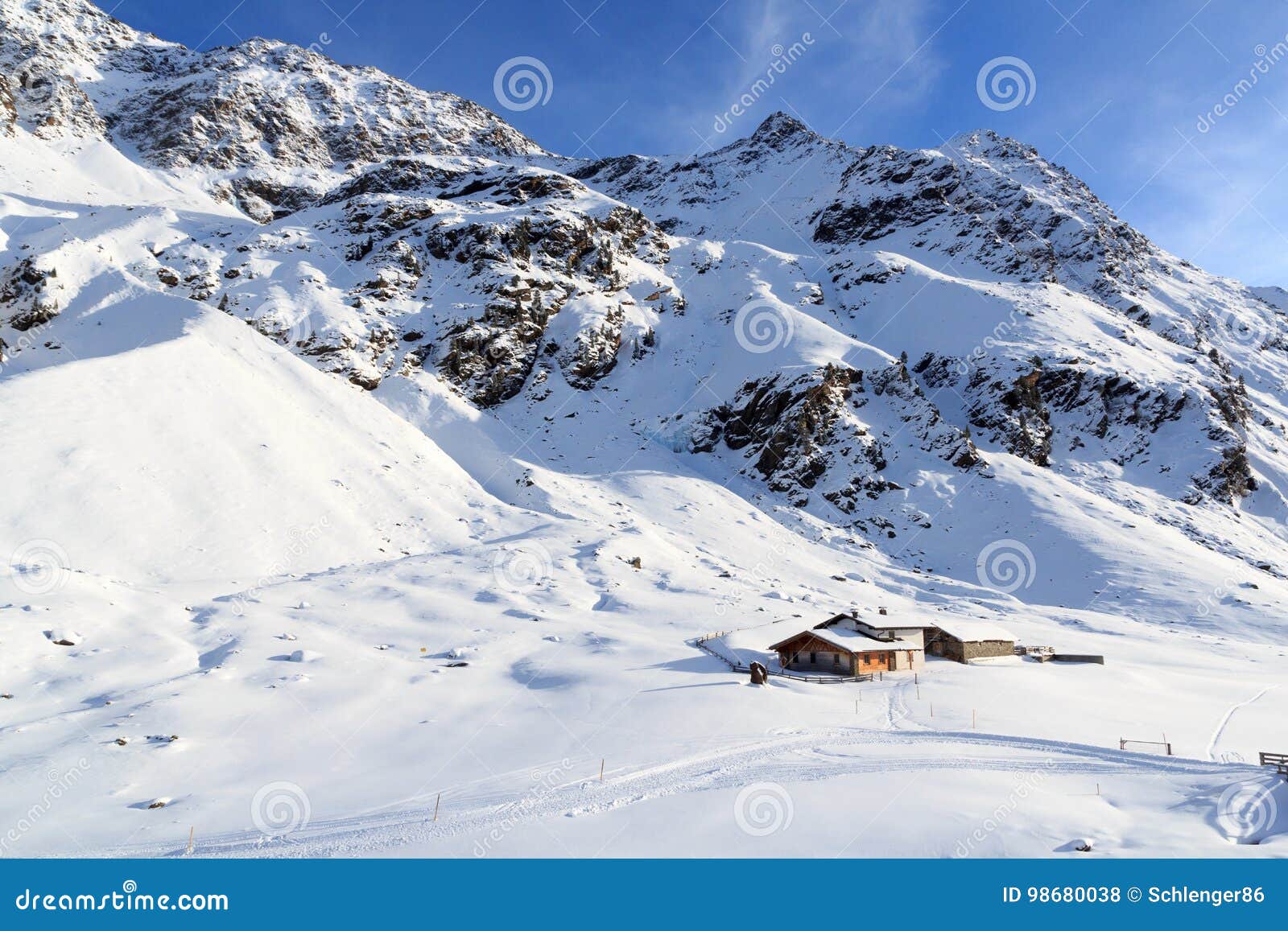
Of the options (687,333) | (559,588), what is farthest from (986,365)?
(559,588)

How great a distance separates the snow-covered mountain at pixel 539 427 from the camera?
2558 cm

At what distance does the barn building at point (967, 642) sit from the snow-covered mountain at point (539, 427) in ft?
18.5

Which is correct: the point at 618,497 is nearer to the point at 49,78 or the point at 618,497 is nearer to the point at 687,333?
the point at 687,333

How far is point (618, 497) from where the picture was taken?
186 feet

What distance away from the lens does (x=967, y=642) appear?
112ft

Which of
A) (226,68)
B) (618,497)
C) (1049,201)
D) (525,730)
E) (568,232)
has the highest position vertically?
(226,68)

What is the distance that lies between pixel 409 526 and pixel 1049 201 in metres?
132

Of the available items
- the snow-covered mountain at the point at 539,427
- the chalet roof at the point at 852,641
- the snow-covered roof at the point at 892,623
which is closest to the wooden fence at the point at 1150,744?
the snow-covered mountain at the point at 539,427

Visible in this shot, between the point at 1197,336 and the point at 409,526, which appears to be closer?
the point at 409,526

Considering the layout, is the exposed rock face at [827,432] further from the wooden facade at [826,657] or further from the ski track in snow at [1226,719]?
the ski track in snow at [1226,719]

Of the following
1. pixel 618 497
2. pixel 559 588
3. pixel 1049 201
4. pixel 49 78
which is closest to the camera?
pixel 559 588

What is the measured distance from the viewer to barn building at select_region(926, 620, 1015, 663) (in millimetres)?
34219

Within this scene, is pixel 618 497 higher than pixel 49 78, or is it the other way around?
pixel 49 78

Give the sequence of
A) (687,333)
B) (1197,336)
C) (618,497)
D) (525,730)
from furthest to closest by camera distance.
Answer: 1. (1197,336)
2. (687,333)
3. (618,497)
4. (525,730)
